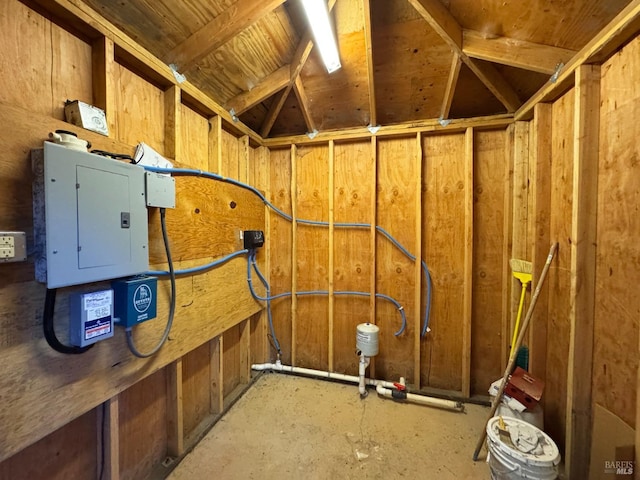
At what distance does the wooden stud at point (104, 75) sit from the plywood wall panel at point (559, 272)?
7.69 ft

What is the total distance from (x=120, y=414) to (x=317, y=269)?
1.58 metres

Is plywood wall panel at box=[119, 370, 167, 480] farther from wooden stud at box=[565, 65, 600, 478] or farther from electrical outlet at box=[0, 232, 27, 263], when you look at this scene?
wooden stud at box=[565, 65, 600, 478]

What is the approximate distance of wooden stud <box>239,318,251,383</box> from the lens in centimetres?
213

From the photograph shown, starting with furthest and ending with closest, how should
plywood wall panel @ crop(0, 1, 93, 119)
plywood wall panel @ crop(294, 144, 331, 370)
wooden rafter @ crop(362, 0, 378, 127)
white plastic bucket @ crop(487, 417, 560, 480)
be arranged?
plywood wall panel @ crop(294, 144, 331, 370) → wooden rafter @ crop(362, 0, 378, 127) → white plastic bucket @ crop(487, 417, 560, 480) → plywood wall panel @ crop(0, 1, 93, 119)

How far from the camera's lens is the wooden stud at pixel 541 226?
62.9 inches

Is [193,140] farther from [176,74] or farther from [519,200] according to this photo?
[519,200]

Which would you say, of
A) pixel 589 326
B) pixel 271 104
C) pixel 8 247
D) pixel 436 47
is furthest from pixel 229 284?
pixel 436 47

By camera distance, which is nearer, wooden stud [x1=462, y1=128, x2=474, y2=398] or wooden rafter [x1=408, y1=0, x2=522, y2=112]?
wooden rafter [x1=408, y1=0, x2=522, y2=112]

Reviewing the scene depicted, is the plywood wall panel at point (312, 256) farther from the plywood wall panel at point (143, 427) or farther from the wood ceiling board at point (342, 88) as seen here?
the plywood wall panel at point (143, 427)

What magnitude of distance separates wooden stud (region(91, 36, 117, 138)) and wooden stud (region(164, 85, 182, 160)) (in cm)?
32

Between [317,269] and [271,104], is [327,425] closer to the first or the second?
[317,269]

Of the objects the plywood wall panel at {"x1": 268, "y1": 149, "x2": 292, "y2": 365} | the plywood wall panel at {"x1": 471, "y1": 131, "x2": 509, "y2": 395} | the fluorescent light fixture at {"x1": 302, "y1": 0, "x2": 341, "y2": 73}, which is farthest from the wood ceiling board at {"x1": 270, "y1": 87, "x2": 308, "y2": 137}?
the plywood wall panel at {"x1": 471, "y1": 131, "x2": 509, "y2": 395}

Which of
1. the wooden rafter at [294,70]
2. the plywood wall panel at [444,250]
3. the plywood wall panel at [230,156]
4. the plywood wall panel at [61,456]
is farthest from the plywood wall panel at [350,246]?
the plywood wall panel at [61,456]

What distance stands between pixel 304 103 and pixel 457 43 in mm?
1090
